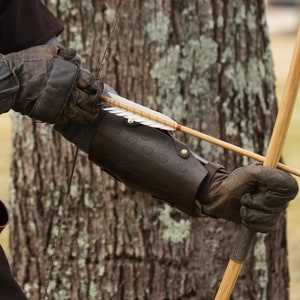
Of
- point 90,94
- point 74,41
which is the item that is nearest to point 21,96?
point 90,94

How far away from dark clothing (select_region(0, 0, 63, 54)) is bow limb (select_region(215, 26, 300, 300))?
812 millimetres

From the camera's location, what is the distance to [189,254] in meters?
3.81

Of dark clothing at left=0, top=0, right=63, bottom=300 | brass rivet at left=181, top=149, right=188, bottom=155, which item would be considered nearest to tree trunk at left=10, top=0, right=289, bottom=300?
dark clothing at left=0, top=0, right=63, bottom=300

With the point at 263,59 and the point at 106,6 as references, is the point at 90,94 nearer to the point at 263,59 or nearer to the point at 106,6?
the point at 106,6

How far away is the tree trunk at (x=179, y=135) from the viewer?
3.71m

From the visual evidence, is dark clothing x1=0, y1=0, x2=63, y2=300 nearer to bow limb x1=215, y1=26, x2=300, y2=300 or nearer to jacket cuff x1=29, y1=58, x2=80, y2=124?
jacket cuff x1=29, y1=58, x2=80, y2=124

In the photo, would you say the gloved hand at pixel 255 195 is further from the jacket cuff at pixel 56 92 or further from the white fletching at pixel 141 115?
the jacket cuff at pixel 56 92

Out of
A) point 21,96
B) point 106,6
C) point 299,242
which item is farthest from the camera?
point 299,242

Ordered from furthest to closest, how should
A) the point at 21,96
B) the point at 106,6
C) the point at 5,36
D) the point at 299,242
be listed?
the point at 299,242
the point at 106,6
the point at 5,36
the point at 21,96

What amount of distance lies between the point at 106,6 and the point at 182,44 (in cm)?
32

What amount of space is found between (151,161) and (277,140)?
1.36ft

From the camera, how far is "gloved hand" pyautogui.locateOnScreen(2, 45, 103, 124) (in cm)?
276

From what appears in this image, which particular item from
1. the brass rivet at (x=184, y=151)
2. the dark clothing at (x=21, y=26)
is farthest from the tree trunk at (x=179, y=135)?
the brass rivet at (x=184, y=151)

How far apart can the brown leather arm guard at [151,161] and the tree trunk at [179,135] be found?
2.57 ft
